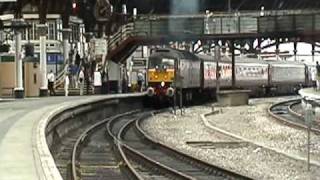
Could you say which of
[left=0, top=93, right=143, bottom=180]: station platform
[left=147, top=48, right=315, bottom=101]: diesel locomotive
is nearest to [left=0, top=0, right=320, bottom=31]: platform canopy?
[left=147, top=48, right=315, bottom=101]: diesel locomotive

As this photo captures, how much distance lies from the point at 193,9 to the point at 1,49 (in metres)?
33.3

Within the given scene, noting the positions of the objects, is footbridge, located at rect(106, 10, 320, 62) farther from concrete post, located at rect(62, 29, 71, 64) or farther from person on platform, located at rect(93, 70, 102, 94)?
person on platform, located at rect(93, 70, 102, 94)

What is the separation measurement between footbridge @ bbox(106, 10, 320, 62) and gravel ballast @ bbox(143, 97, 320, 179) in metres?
19.5

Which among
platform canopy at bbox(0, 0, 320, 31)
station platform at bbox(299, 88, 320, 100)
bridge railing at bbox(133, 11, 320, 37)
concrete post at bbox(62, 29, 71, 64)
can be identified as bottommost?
station platform at bbox(299, 88, 320, 100)

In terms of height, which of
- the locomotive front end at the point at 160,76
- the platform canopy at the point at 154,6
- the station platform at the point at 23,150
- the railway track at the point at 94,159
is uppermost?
the platform canopy at the point at 154,6

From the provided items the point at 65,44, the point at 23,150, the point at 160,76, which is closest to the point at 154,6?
the point at 65,44

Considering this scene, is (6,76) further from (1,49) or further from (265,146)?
(265,146)

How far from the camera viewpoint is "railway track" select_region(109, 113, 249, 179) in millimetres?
16953

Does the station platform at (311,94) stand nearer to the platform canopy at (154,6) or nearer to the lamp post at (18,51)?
the lamp post at (18,51)

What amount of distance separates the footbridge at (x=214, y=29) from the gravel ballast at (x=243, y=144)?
19.5 metres

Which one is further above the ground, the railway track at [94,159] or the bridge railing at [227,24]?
the bridge railing at [227,24]

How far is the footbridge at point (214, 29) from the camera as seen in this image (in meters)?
58.2

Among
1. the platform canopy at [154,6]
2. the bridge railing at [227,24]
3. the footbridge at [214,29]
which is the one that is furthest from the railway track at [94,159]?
the bridge railing at [227,24]

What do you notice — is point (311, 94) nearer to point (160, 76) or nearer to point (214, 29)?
point (160, 76)
